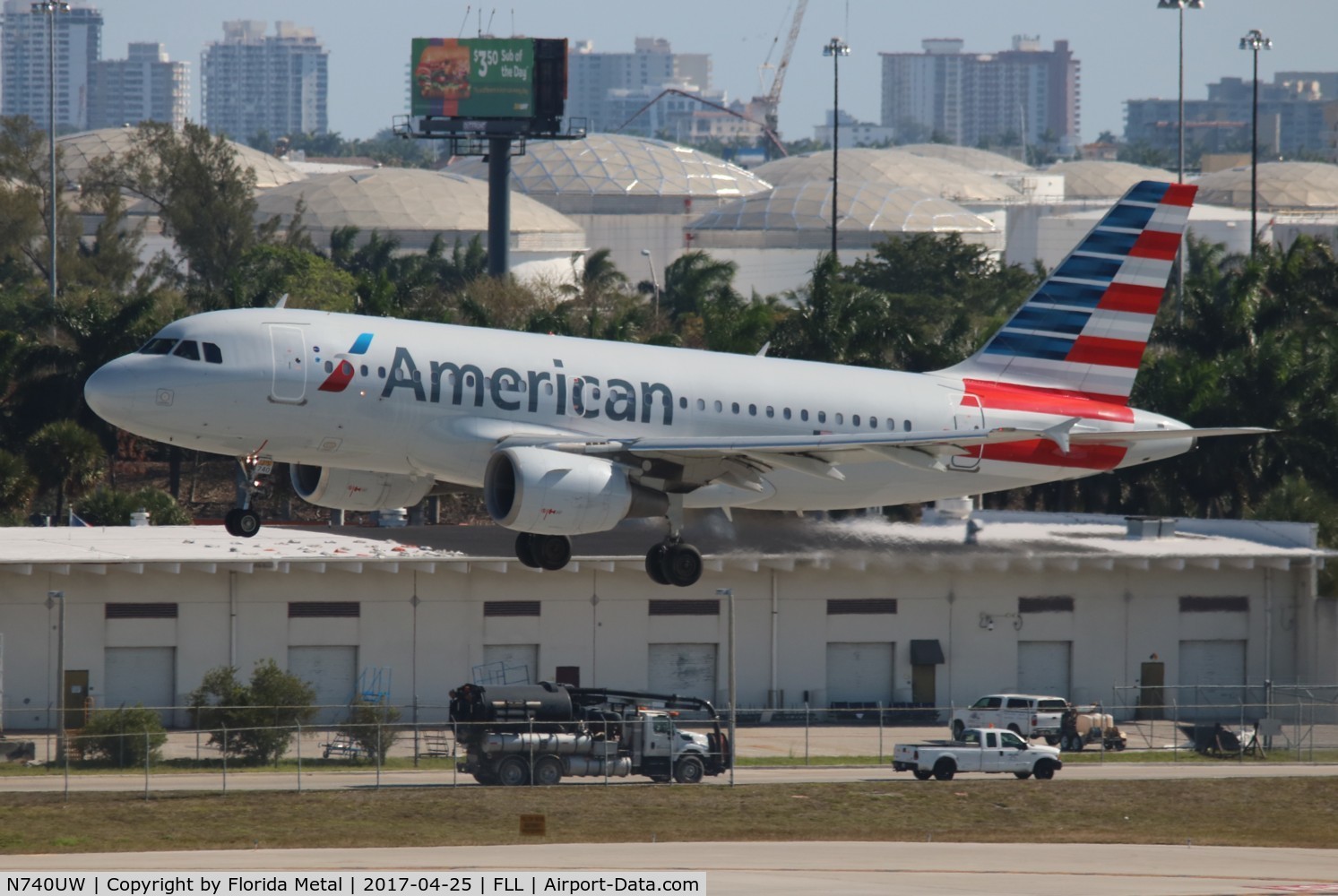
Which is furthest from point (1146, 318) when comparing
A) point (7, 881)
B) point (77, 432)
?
point (77, 432)

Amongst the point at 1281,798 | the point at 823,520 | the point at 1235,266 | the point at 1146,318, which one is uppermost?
the point at 1235,266

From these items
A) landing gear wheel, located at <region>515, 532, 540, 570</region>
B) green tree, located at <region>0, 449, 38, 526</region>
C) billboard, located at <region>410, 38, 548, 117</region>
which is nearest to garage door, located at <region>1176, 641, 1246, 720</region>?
landing gear wheel, located at <region>515, 532, 540, 570</region>

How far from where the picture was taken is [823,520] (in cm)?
6725

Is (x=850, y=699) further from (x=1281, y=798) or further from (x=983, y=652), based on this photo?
(x=1281, y=798)

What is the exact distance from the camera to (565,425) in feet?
144

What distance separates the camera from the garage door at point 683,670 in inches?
2611

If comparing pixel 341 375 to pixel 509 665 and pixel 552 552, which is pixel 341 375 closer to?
pixel 552 552

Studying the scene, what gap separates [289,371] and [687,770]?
59.6ft

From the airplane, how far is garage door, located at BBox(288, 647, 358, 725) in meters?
19.3

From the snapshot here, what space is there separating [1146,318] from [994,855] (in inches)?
703

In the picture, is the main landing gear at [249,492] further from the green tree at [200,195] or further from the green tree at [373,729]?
the green tree at [200,195]

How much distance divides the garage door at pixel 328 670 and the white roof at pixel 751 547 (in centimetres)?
274

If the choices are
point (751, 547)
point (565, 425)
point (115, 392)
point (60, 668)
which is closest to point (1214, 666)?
point (751, 547)

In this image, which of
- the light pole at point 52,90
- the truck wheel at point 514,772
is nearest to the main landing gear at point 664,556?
the truck wheel at point 514,772
